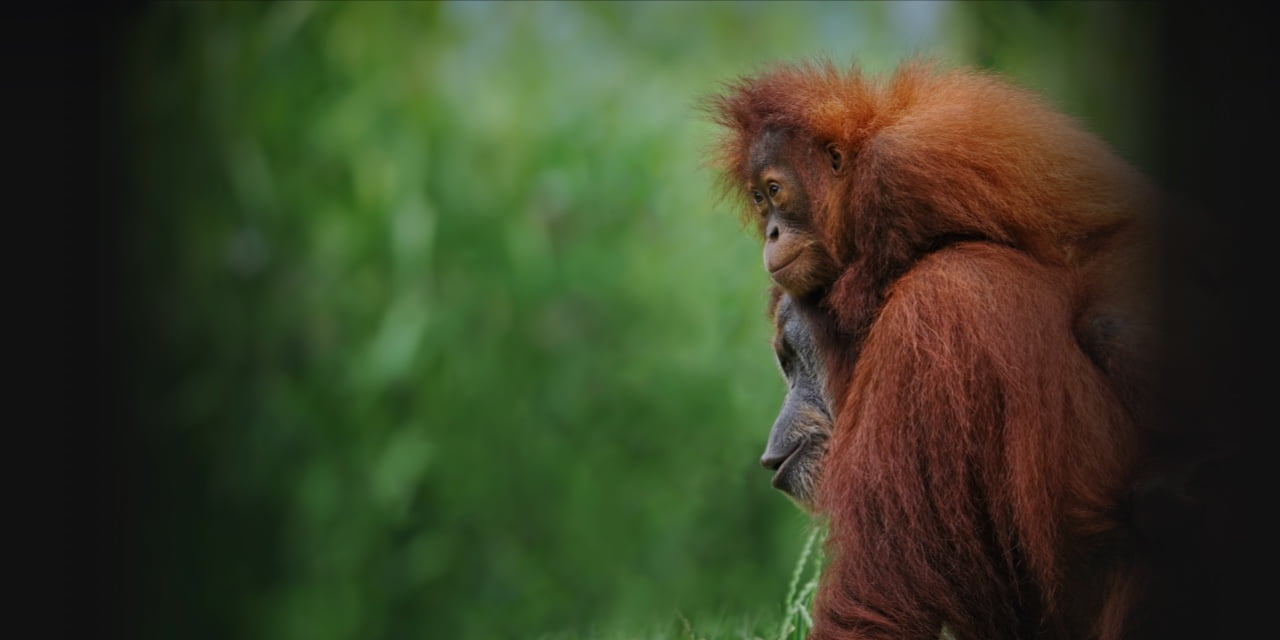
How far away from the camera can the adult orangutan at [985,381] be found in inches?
120

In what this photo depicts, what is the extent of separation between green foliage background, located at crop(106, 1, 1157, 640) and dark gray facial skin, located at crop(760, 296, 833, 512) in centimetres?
373

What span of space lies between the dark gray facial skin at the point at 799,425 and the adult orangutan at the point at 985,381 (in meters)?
0.25

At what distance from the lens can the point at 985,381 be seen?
3082 millimetres

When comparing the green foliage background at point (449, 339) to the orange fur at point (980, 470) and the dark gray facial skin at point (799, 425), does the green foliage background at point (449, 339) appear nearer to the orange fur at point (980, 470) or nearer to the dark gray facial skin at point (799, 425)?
the dark gray facial skin at point (799, 425)

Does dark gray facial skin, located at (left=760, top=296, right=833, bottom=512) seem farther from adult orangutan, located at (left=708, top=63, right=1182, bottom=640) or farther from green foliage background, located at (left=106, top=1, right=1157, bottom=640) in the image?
green foliage background, located at (left=106, top=1, right=1157, bottom=640)

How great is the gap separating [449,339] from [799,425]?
465 centimetres

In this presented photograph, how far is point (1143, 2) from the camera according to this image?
166 centimetres

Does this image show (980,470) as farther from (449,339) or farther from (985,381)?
(449,339)

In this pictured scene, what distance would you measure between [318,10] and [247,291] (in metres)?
1.61

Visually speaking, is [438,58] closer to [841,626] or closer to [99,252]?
[841,626]

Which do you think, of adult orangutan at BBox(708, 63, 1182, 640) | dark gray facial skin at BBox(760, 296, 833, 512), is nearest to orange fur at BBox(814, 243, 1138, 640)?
adult orangutan at BBox(708, 63, 1182, 640)

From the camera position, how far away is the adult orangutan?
3047 millimetres

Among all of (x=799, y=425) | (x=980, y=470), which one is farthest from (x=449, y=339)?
(x=980, y=470)

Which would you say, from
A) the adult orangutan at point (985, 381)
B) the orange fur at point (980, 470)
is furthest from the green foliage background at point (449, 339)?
the orange fur at point (980, 470)
